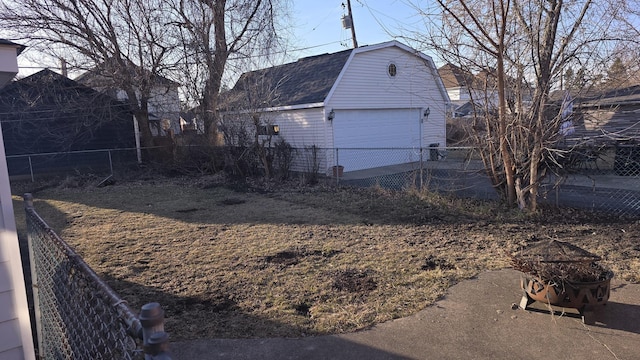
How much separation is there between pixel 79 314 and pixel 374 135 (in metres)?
14.7

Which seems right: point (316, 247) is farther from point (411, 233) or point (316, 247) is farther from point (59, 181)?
point (59, 181)

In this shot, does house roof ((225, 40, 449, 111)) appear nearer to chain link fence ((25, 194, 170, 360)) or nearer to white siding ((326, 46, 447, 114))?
white siding ((326, 46, 447, 114))

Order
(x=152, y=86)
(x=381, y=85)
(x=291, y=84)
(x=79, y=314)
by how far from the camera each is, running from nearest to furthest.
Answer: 1. (x=79, y=314)
2. (x=152, y=86)
3. (x=381, y=85)
4. (x=291, y=84)

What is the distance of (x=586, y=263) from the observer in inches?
142

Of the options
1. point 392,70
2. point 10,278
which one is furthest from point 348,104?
point 10,278

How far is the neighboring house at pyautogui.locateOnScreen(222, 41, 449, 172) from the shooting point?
47.5 feet

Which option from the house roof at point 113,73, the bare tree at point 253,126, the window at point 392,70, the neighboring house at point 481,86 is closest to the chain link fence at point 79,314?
the neighboring house at point 481,86

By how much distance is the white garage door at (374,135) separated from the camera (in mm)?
15438

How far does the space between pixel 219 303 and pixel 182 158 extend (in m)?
12.5

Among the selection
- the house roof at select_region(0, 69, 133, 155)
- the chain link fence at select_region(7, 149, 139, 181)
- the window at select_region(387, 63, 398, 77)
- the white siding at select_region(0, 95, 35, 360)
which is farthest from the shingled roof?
the white siding at select_region(0, 95, 35, 360)

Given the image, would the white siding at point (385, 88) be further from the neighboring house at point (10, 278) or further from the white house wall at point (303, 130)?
the neighboring house at point (10, 278)

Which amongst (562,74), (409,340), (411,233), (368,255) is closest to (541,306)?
(409,340)

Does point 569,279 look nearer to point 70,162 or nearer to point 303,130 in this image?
point 303,130

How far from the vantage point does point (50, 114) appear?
16047 millimetres
